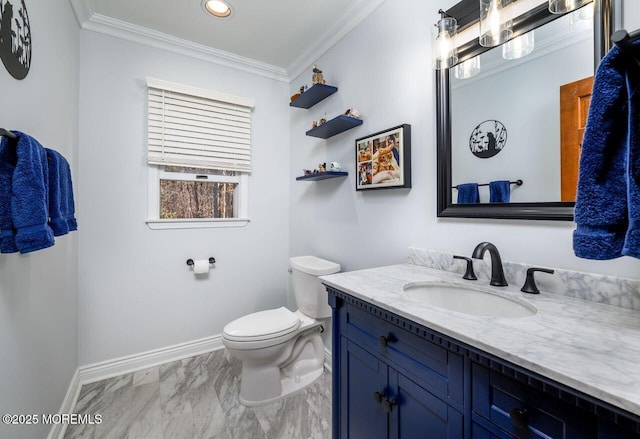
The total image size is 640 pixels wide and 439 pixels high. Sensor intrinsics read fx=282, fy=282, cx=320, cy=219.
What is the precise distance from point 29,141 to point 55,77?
2.51 ft

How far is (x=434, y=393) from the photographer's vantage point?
79cm

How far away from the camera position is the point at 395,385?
93cm

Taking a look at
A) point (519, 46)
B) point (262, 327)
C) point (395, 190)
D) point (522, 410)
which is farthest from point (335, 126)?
point (522, 410)

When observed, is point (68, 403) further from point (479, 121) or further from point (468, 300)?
point (479, 121)

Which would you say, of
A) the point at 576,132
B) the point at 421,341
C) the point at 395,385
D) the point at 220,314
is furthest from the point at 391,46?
the point at 220,314

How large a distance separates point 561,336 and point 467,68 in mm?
1118

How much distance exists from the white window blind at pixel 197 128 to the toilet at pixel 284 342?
43.3 inches

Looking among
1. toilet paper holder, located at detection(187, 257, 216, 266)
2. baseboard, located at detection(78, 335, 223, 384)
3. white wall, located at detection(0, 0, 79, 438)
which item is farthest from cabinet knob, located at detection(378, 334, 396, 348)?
baseboard, located at detection(78, 335, 223, 384)

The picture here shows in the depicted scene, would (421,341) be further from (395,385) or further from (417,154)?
(417,154)

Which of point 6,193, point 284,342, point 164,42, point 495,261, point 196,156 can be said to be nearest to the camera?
point 6,193

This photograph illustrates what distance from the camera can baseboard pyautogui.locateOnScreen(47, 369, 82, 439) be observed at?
1395mm

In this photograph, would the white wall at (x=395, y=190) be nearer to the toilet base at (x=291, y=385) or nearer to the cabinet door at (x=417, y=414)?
the cabinet door at (x=417, y=414)

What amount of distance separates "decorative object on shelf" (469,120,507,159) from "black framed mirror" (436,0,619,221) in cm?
3

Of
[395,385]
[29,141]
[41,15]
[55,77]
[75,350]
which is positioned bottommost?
[75,350]
